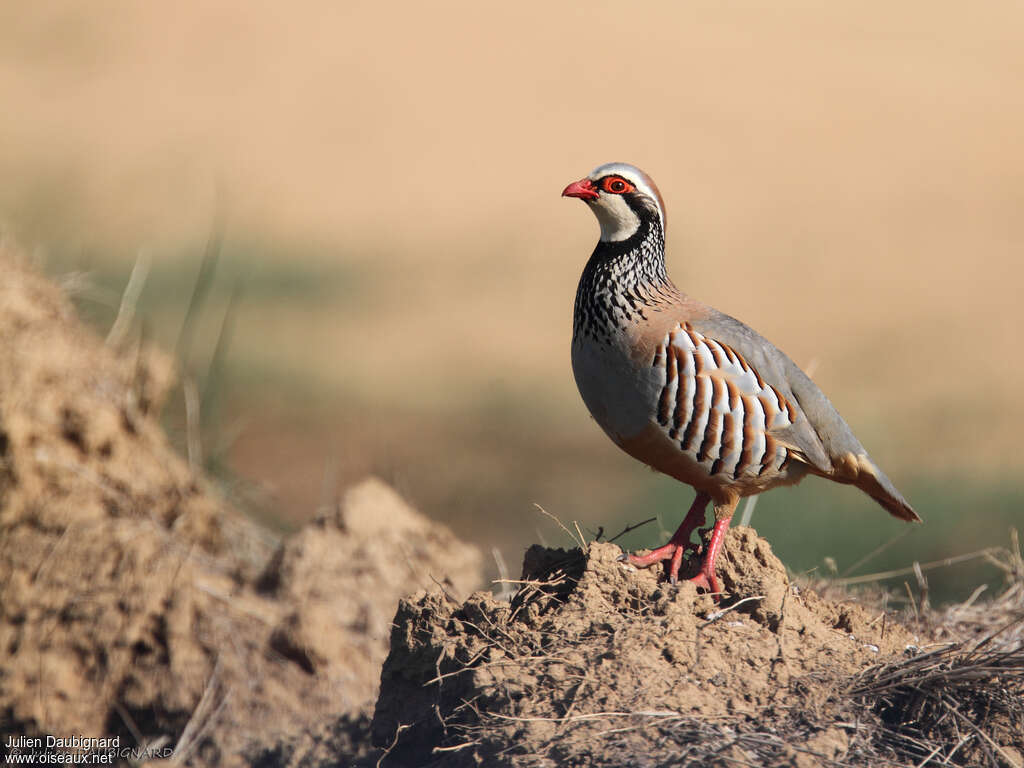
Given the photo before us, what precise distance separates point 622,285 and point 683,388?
50 cm

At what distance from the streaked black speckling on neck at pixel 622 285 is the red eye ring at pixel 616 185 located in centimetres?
14

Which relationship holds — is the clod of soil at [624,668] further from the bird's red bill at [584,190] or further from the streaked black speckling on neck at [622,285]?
the bird's red bill at [584,190]

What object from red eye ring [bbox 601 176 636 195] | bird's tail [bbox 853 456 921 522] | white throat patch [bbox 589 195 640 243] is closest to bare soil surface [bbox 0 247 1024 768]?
bird's tail [bbox 853 456 921 522]

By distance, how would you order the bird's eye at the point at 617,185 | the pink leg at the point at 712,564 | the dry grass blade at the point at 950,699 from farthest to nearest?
the bird's eye at the point at 617,185 → the pink leg at the point at 712,564 → the dry grass blade at the point at 950,699

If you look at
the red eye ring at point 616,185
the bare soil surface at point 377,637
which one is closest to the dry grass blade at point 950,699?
the bare soil surface at point 377,637

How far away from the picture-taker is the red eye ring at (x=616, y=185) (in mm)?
4625

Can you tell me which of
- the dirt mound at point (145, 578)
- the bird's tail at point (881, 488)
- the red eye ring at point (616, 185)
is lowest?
the dirt mound at point (145, 578)

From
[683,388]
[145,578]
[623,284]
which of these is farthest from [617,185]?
[145,578]

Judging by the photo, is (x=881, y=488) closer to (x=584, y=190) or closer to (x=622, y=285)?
(x=622, y=285)

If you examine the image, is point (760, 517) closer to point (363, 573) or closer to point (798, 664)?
point (363, 573)

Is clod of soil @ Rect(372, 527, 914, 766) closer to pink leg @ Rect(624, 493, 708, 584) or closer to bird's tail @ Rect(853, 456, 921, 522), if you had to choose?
pink leg @ Rect(624, 493, 708, 584)

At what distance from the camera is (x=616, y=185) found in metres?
4.63

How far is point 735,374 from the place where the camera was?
442 cm

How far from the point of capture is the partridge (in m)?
4.34
